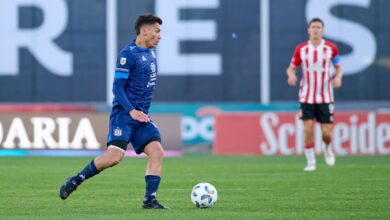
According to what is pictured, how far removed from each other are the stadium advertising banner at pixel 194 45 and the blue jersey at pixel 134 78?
54.6ft

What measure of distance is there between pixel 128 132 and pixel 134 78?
1.84 ft

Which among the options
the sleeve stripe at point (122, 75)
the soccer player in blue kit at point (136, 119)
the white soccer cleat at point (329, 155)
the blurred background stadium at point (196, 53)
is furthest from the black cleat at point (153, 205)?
the blurred background stadium at point (196, 53)

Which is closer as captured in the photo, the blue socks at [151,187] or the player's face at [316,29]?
the blue socks at [151,187]

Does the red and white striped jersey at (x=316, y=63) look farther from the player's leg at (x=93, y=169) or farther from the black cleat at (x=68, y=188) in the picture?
the black cleat at (x=68, y=188)

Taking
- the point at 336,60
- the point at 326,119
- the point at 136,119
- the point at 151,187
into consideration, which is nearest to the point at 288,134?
the point at 326,119

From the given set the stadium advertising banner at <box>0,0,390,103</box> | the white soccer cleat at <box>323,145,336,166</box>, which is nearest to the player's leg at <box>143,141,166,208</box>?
the white soccer cleat at <box>323,145,336,166</box>

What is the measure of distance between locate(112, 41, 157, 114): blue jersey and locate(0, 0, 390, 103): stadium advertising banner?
16.6 meters

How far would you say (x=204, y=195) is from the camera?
1114 centimetres

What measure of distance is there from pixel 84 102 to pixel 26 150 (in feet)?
13.3

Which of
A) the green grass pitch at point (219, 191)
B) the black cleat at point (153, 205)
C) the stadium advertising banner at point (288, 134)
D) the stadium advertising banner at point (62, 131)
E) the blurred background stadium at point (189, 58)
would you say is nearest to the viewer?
the green grass pitch at point (219, 191)

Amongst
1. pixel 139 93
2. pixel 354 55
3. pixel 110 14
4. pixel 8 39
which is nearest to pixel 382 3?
pixel 354 55

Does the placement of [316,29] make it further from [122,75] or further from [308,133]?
[122,75]

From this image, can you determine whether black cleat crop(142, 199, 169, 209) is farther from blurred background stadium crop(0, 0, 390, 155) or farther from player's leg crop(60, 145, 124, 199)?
blurred background stadium crop(0, 0, 390, 155)

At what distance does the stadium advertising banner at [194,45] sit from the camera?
2775 centimetres
